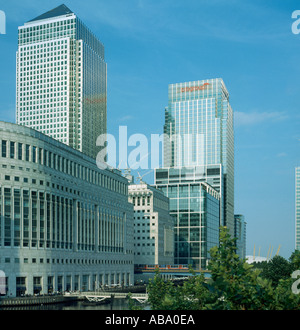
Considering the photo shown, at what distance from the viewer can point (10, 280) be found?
412ft

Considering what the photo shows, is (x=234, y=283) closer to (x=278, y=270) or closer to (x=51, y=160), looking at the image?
(x=278, y=270)

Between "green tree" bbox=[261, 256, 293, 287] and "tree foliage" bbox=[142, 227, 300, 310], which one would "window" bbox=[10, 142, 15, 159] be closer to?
"green tree" bbox=[261, 256, 293, 287]

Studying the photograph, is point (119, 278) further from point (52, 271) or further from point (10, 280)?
point (10, 280)

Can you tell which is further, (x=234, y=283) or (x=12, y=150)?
(x=12, y=150)

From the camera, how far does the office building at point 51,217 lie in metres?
128

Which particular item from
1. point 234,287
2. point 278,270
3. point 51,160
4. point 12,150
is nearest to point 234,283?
point 234,287

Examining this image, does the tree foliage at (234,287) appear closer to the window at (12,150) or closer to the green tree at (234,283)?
the green tree at (234,283)

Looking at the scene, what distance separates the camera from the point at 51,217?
463 ft

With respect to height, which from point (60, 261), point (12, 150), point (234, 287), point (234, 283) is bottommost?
point (60, 261)

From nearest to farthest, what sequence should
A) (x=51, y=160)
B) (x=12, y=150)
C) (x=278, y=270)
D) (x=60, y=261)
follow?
(x=12, y=150) → (x=278, y=270) → (x=51, y=160) → (x=60, y=261)
